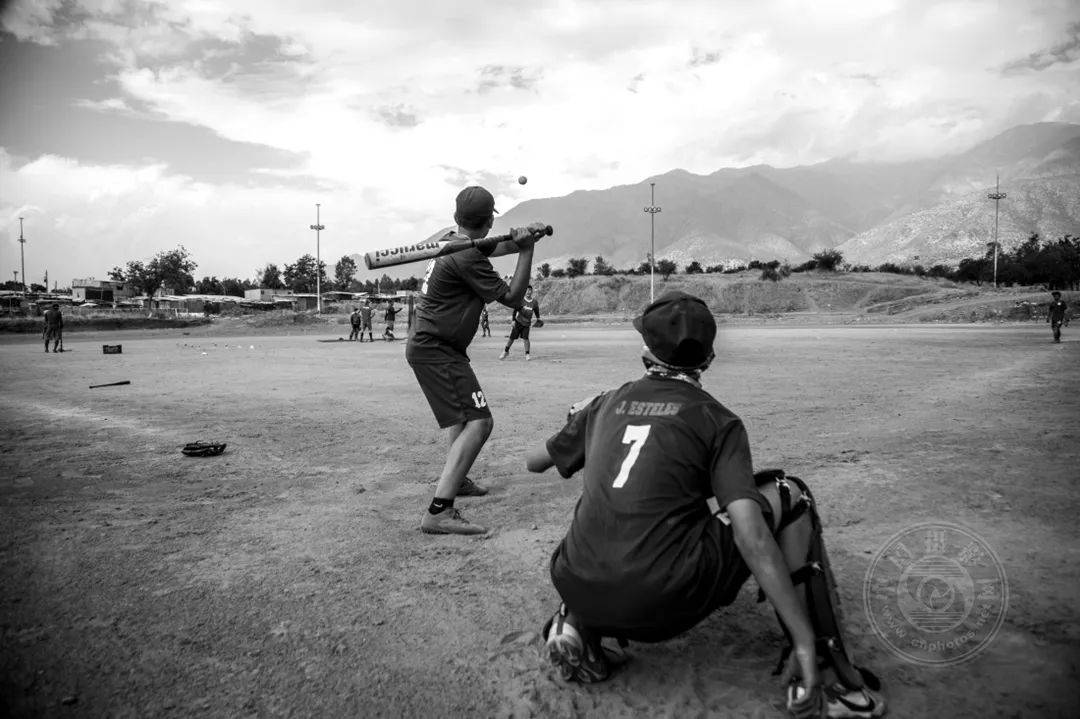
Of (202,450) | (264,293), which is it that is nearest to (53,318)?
(202,450)

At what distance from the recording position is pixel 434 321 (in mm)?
4312

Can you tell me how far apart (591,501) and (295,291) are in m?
127

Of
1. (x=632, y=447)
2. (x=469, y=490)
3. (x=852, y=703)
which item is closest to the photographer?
(x=852, y=703)

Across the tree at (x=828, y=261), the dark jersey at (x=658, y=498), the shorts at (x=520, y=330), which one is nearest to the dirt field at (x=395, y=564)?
the dark jersey at (x=658, y=498)

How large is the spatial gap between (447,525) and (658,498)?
2.25 meters

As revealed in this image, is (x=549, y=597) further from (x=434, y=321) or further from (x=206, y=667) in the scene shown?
(x=434, y=321)

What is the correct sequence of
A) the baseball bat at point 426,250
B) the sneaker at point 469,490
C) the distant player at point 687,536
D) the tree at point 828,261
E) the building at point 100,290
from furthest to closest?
the building at point 100,290, the tree at point 828,261, the sneaker at point 469,490, the baseball bat at point 426,250, the distant player at point 687,536

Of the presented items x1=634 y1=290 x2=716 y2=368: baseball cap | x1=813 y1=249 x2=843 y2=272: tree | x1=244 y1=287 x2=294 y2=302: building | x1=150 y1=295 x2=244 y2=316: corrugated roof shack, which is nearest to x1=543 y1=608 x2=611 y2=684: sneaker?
x1=634 y1=290 x2=716 y2=368: baseball cap

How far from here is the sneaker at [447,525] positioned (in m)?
4.14

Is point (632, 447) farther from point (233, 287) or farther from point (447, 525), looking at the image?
point (233, 287)

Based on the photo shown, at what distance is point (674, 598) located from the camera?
2191 mm

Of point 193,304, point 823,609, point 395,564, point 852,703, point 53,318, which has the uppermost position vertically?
point 193,304

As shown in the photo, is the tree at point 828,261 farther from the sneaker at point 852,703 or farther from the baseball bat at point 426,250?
the sneaker at point 852,703

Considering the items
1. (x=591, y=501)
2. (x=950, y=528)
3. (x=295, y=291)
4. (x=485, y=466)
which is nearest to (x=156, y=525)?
(x=485, y=466)
